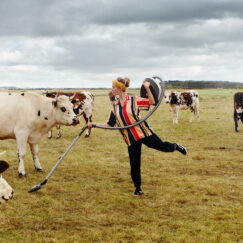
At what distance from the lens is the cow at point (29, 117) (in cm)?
878

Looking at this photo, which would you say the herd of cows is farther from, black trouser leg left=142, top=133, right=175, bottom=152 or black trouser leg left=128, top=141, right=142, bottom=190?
black trouser leg left=142, top=133, right=175, bottom=152

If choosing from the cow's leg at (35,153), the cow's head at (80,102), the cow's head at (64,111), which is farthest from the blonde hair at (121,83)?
the cow's head at (80,102)

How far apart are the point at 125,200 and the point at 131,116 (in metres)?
1.92

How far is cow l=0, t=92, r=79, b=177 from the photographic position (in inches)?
346

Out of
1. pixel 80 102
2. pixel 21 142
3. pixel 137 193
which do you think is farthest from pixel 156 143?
pixel 80 102

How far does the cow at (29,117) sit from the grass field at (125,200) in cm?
103

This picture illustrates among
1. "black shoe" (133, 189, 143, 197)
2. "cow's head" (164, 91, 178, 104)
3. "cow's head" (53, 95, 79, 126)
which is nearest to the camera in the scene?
"black shoe" (133, 189, 143, 197)

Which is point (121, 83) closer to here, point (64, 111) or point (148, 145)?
point (148, 145)

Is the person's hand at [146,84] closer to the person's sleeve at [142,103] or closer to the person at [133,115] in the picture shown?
the person at [133,115]

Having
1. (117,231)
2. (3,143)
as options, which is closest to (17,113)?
(117,231)

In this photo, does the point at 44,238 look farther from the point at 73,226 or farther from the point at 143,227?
the point at 143,227

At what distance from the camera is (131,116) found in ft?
21.8

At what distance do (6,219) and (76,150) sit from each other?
696 cm

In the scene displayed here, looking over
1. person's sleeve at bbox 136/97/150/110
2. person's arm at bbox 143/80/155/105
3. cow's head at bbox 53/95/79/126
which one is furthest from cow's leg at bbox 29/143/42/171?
person's arm at bbox 143/80/155/105
